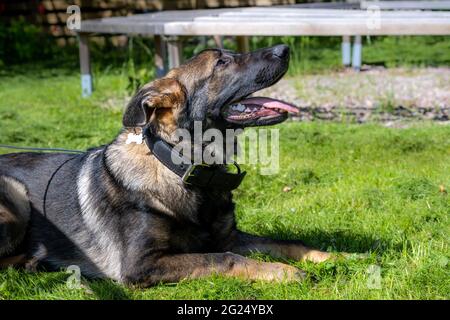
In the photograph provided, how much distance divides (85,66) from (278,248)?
7.00 meters

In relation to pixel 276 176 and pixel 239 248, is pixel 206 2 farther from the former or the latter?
pixel 239 248

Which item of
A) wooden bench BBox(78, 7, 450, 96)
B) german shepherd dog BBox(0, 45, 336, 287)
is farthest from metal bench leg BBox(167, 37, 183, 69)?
german shepherd dog BBox(0, 45, 336, 287)

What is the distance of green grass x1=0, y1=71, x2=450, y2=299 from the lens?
12.3ft

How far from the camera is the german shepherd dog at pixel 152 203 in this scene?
390 cm

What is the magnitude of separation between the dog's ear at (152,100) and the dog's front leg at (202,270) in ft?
2.60

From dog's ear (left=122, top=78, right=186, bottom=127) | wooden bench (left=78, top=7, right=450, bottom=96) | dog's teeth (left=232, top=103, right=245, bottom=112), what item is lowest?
wooden bench (left=78, top=7, right=450, bottom=96)

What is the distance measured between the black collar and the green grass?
57 cm

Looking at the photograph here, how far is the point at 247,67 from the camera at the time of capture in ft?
13.8

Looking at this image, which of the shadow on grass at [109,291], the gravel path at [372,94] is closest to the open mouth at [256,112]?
the shadow on grass at [109,291]

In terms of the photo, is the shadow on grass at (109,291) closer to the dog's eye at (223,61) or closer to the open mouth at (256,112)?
the open mouth at (256,112)

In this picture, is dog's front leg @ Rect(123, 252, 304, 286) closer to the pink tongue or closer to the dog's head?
the dog's head

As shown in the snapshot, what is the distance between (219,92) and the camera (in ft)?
13.6

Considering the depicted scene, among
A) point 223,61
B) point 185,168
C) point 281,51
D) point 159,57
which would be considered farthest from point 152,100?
point 159,57

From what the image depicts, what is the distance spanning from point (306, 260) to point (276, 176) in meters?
2.00
